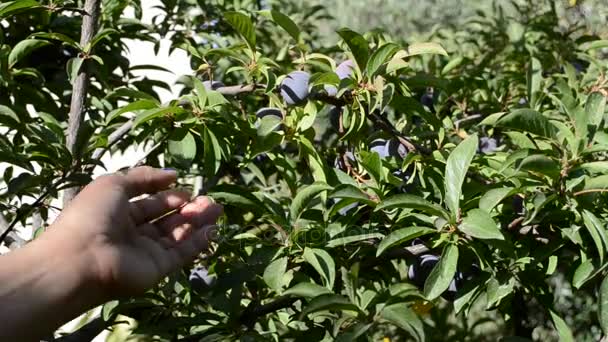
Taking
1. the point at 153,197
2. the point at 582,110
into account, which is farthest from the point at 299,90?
the point at 582,110

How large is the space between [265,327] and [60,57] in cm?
87

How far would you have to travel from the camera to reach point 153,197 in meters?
1.36

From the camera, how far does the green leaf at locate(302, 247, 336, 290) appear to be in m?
1.20

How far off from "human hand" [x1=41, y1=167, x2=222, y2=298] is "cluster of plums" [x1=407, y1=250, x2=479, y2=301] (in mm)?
345

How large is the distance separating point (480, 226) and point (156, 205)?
1.73 ft

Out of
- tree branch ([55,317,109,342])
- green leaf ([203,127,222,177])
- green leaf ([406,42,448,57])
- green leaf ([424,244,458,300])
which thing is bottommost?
tree branch ([55,317,109,342])

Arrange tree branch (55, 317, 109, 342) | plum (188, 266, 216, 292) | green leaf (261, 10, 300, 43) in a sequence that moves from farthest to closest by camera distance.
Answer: plum (188, 266, 216, 292), tree branch (55, 317, 109, 342), green leaf (261, 10, 300, 43)

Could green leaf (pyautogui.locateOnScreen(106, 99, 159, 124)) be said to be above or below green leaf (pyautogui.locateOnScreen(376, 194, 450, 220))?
above

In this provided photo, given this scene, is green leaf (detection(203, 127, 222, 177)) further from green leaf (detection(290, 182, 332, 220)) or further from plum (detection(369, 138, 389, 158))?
plum (detection(369, 138, 389, 158))

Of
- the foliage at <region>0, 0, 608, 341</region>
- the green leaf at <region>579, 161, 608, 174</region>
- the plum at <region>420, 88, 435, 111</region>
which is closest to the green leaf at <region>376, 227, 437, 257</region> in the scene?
the foliage at <region>0, 0, 608, 341</region>

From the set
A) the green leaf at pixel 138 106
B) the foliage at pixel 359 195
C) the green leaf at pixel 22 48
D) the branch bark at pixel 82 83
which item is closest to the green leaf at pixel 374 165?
the foliage at pixel 359 195

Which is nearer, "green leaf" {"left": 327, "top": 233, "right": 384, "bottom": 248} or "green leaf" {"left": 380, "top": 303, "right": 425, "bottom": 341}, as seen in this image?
"green leaf" {"left": 380, "top": 303, "right": 425, "bottom": 341}

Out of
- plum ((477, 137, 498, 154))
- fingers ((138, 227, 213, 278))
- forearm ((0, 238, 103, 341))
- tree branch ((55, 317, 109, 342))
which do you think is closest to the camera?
forearm ((0, 238, 103, 341))

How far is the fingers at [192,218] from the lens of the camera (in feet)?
4.37
